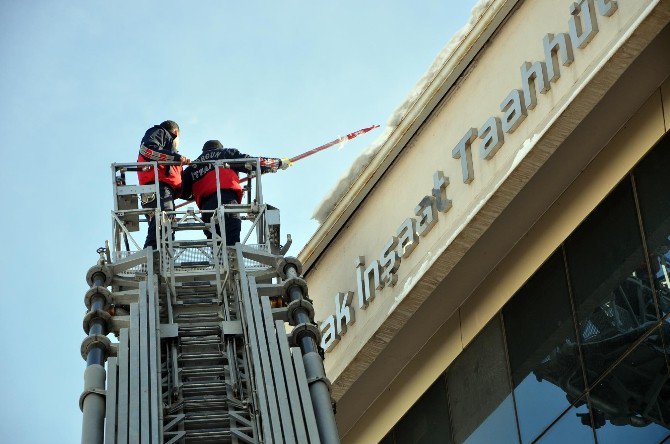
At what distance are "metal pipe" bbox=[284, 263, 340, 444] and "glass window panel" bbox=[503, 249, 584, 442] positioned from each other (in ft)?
15.3

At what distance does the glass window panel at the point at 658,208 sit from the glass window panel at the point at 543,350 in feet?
5.11

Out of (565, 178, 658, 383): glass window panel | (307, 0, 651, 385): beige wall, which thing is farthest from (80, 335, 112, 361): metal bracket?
(307, 0, 651, 385): beige wall

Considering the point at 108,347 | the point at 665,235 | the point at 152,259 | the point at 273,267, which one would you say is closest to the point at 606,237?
the point at 665,235

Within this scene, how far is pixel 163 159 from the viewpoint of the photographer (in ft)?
61.8

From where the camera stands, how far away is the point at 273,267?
626 inches

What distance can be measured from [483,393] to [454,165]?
3064 millimetres

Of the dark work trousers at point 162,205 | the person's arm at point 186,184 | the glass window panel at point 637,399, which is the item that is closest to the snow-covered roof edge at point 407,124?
the person's arm at point 186,184

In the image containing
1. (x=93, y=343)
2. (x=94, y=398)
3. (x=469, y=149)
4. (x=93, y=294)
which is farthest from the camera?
(x=469, y=149)

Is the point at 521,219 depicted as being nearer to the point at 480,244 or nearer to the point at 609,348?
the point at 480,244

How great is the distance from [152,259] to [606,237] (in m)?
5.74

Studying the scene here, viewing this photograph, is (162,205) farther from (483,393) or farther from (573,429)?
(573,429)

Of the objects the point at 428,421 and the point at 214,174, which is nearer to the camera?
the point at 214,174

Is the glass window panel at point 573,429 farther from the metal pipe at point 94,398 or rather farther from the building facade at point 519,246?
the metal pipe at point 94,398

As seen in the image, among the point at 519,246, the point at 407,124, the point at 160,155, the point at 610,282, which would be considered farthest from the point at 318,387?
the point at 407,124
